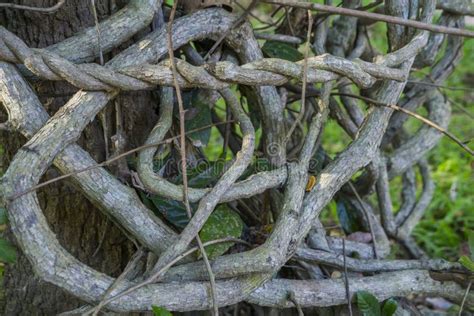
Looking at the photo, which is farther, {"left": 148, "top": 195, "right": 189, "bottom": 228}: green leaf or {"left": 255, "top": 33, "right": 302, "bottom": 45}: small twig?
{"left": 255, "top": 33, "right": 302, "bottom": 45}: small twig

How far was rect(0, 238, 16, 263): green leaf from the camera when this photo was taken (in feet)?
3.89

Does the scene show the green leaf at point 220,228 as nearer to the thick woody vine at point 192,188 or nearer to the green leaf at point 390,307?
the thick woody vine at point 192,188

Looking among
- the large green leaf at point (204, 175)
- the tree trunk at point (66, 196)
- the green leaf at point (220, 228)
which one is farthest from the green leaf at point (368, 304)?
the tree trunk at point (66, 196)

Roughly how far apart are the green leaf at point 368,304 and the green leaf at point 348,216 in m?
0.40

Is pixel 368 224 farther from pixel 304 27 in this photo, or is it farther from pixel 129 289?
pixel 129 289

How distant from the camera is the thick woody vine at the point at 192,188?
3.53 ft

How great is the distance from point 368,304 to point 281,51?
0.62m

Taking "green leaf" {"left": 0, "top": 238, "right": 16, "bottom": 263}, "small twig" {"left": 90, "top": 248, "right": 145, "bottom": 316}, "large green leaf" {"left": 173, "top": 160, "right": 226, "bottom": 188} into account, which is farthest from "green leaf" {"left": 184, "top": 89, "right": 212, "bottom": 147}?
"green leaf" {"left": 0, "top": 238, "right": 16, "bottom": 263}

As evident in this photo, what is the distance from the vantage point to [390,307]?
1.33m

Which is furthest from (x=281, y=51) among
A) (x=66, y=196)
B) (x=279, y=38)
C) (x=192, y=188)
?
(x=66, y=196)

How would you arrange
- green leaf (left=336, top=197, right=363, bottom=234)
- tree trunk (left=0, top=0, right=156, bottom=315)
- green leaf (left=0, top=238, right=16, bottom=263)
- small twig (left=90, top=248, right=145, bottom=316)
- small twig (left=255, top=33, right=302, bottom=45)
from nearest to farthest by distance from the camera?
1. small twig (left=90, top=248, right=145, bottom=316)
2. green leaf (left=0, top=238, right=16, bottom=263)
3. tree trunk (left=0, top=0, right=156, bottom=315)
4. small twig (left=255, top=33, right=302, bottom=45)
5. green leaf (left=336, top=197, right=363, bottom=234)

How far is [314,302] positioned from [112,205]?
0.48 m

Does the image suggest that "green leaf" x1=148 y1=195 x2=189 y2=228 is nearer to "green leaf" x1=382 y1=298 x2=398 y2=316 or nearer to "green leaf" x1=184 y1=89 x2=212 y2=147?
"green leaf" x1=184 y1=89 x2=212 y2=147

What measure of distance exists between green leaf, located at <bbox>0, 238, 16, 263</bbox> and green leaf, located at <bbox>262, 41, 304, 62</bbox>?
→ 2.36 ft
